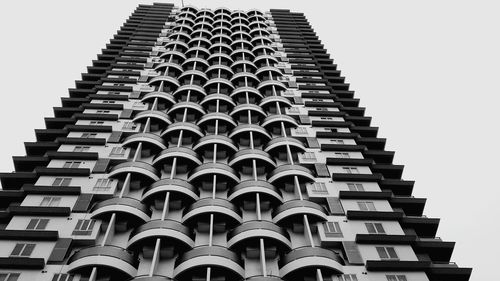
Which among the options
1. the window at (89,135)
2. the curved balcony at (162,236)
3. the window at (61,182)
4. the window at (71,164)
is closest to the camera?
the curved balcony at (162,236)

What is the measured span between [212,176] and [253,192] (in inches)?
206

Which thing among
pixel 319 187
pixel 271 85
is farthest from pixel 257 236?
pixel 271 85

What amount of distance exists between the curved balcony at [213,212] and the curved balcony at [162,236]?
2391 mm

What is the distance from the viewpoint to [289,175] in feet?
157

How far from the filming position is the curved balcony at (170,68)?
70125mm

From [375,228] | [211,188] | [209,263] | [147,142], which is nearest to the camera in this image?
[209,263]

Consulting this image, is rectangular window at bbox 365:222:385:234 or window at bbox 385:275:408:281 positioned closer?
window at bbox 385:275:408:281

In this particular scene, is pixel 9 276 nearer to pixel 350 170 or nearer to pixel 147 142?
pixel 147 142

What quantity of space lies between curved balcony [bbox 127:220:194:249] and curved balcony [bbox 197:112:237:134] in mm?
20144

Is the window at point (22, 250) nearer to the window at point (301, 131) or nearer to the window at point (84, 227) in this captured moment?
the window at point (84, 227)

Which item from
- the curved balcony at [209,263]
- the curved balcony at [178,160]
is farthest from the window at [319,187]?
the curved balcony at [209,263]

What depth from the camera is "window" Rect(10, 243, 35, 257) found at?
3709cm

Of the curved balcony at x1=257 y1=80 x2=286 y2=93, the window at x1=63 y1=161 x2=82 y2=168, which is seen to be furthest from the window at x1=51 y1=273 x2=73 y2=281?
the curved balcony at x1=257 y1=80 x2=286 y2=93

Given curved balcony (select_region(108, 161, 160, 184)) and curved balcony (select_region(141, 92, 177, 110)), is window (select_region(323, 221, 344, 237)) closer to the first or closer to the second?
curved balcony (select_region(108, 161, 160, 184))
